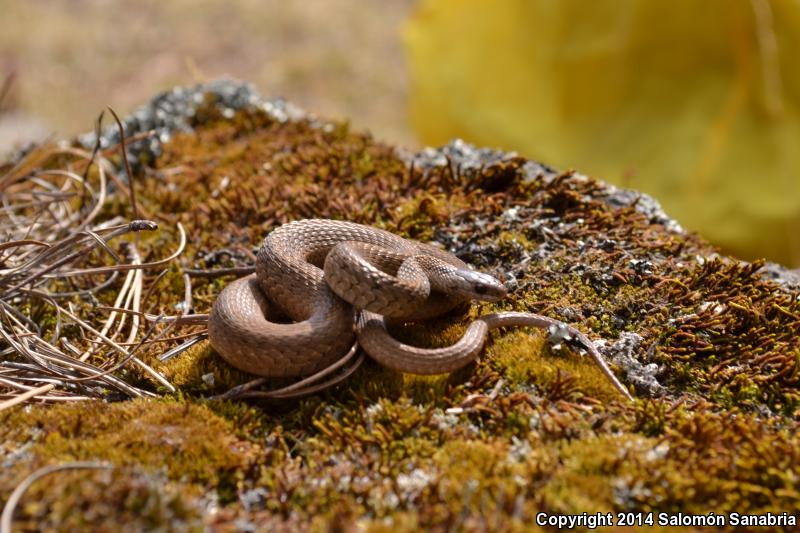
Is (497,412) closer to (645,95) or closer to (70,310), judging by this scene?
(70,310)

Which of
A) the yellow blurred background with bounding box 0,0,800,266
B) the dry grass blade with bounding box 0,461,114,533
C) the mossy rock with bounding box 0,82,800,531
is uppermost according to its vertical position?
the yellow blurred background with bounding box 0,0,800,266

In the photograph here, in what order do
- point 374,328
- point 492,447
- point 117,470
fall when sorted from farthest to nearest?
point 374,328 → point 492,447 → point 117,470

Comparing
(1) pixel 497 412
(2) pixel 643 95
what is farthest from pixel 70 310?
(2) pixel 643 95

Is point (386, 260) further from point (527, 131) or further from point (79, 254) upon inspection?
point (527, 131)

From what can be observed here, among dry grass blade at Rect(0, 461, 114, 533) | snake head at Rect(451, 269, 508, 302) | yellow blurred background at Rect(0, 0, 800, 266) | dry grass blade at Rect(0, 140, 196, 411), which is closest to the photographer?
dry grass blade at Rect(0, 461, 114, 533)

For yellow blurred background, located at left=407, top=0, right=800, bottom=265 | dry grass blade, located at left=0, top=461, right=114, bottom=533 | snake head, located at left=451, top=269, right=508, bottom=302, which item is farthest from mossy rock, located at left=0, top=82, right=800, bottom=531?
yellow blurred background, located at left=407, top=0, right=800, bottom=265

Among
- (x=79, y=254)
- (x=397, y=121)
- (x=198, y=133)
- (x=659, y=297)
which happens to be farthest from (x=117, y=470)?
(x=397, y=121)

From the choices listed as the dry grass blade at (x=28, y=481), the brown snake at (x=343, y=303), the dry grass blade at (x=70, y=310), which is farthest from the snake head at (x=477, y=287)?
the dry grass blade at (x=28, y=481)

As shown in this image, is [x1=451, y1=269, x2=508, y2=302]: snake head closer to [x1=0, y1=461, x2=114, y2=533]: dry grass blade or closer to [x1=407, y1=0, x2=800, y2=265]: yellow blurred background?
[x1=0, y1=461, x2=114, y2=533]: dry grass blade
